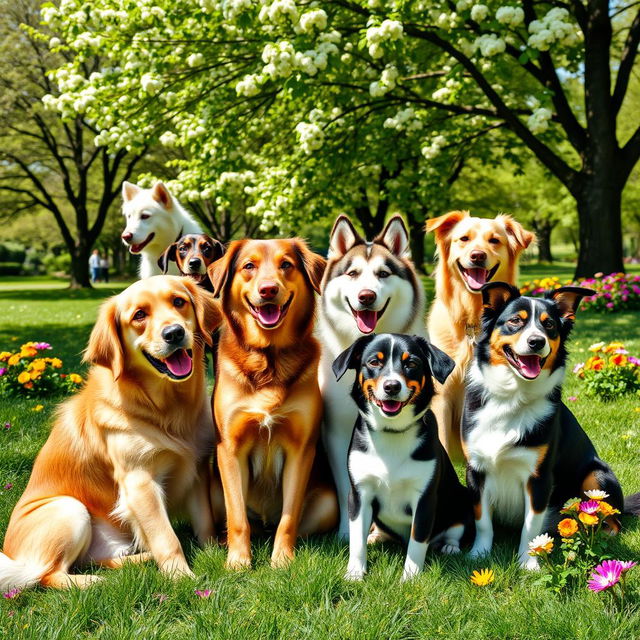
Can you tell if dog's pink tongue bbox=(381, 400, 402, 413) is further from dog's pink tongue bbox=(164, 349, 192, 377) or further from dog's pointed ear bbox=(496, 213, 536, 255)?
dog's pointed ear bbox=(496, 213, 536, 255)

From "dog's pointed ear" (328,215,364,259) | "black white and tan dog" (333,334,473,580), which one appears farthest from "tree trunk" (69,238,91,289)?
"black white and tan dog" (333,334,473,580)

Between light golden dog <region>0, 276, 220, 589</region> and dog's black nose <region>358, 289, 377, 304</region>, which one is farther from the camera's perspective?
dog's black nose <region>358, 289, 377, 304</region>

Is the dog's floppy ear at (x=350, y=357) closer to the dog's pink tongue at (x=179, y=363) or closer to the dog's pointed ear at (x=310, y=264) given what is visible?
the dog's pointed ear at (x=310, y=264)

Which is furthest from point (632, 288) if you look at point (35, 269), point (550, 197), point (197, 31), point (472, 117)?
point (35, 269)

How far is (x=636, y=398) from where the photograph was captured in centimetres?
639

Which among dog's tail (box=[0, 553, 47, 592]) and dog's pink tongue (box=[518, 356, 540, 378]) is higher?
dog's pink tongue (box=[518, 356, 540, 378])

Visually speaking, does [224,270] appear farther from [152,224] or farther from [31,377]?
[31,377]

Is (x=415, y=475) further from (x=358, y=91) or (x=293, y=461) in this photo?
(x=358, y=91)

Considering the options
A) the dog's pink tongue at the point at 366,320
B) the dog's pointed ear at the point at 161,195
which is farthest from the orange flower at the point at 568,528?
the dog's pointed ear at the point at 161,195

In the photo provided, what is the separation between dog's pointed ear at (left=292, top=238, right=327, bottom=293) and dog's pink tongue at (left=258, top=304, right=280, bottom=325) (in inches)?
13.9

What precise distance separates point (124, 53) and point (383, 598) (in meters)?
11.6

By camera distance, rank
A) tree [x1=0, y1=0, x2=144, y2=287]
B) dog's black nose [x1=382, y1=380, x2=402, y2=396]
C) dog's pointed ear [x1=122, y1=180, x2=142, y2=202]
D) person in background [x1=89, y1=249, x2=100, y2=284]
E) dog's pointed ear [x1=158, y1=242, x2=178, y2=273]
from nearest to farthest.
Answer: dog's black nose [x1=382, y1=380, x2=402, y2=396] < dog's pointed ear [x1=158, y1=242, x2=178, y2=273] < dog's pointed ear [x1=122, y1=180, x2=142, y2=202] < tree [x1=0, y1=0, x2=144, y2=287] < person in background [x1=89, y1=249, x2=100, y2=284]

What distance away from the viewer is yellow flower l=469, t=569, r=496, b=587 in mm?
3113

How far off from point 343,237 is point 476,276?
42.9 inches
